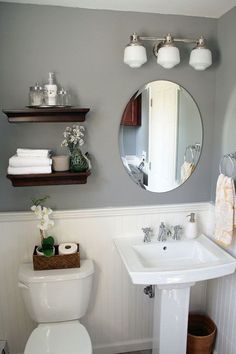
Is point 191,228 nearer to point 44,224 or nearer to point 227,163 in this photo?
point 227,163

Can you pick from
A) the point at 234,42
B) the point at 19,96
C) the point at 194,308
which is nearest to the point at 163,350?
the point at 194,308

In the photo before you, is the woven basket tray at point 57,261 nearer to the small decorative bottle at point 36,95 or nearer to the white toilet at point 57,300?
the white toilet at point 57,300

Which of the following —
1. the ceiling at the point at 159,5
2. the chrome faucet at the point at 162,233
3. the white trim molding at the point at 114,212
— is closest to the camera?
the ceiling at the point at 159,5

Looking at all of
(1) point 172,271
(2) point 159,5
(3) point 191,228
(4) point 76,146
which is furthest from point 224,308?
(2) point 159,5

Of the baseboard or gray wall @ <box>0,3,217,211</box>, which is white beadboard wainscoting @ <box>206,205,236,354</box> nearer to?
the baseboard

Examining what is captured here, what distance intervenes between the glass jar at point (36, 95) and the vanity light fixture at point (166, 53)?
0.53m

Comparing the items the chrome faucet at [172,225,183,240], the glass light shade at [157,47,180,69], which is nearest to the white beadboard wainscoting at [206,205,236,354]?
the chrome faucet at [172,225,183,240]

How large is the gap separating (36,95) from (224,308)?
1.81 meters

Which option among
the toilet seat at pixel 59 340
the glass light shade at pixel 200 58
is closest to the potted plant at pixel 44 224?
the toilet seat at pixel 59 340

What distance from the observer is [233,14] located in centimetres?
171

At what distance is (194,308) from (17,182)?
1611 millimetres

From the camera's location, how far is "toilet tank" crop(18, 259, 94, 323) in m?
1.72

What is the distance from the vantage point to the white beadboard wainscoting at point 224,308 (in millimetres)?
1846

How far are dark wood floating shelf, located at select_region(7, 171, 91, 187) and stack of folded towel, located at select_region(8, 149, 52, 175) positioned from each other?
0.03 meters
